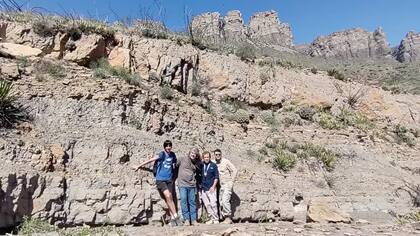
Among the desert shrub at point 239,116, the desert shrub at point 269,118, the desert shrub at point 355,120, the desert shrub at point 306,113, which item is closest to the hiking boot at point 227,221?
the desert shrub at point 239,116

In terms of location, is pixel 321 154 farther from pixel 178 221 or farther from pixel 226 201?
pixel 178 221

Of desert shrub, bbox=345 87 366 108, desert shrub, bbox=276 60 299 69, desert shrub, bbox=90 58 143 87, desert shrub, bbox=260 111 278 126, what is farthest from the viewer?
desert shrub, bbox=345 87 366 108

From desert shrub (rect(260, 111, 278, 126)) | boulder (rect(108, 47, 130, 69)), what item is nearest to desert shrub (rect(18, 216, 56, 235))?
boulder (rect(108, 47, 130, 69))

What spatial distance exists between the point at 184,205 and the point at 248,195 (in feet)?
6.95

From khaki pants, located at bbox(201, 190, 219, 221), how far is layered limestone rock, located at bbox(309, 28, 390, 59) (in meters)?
61.2

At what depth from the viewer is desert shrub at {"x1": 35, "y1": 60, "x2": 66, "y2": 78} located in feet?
33.8

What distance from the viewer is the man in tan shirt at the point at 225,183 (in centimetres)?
860

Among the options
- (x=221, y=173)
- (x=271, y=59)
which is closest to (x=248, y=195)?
(x=221, y=173)

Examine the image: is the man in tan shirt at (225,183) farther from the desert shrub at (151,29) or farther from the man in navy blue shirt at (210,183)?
the desert shrub at (151,29)

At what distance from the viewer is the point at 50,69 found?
10.4 metres

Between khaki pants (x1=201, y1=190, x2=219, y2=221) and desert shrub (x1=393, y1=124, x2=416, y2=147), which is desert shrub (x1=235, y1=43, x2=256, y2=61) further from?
khaki pants (x1=201, y1=190, x2=219, y2=221)

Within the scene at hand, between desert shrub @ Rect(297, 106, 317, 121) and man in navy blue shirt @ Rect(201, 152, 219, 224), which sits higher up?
desert shrub @ Rect(297, 106, 317, 121)

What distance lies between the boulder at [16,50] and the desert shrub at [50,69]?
0.68 meters

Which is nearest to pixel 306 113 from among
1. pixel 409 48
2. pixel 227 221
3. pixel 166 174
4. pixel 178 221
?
pixel 227 221
